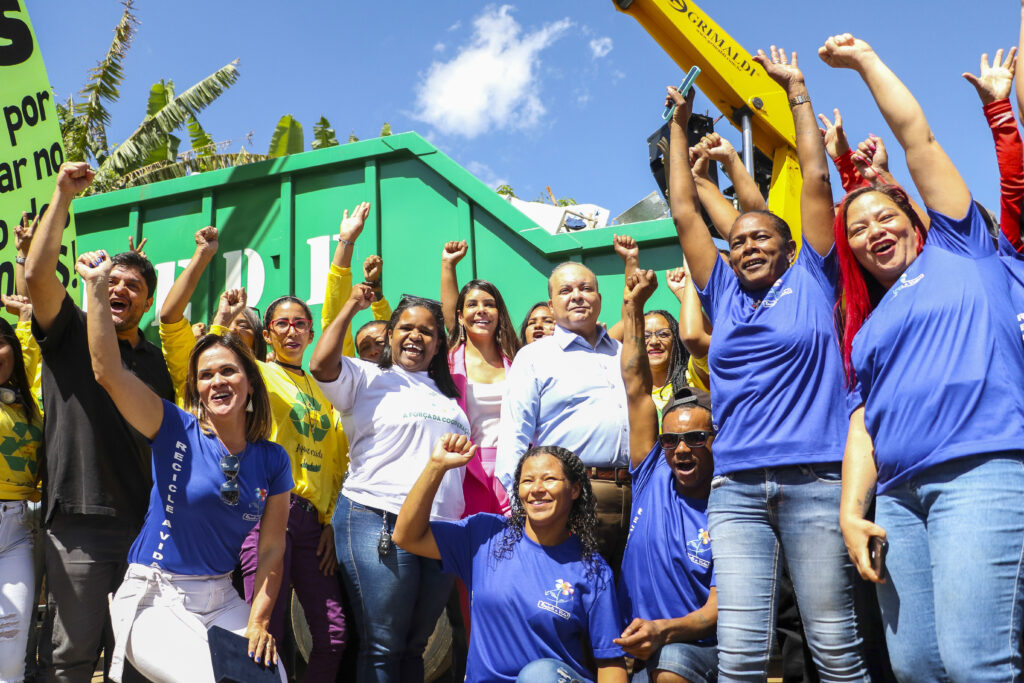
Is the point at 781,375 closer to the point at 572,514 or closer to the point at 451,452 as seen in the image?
the point at 572,514

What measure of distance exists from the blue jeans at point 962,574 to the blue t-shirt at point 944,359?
0.07 metres

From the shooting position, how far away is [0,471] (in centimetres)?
313

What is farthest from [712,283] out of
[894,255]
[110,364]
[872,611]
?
[110,364]

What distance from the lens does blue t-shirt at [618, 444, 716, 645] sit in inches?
118

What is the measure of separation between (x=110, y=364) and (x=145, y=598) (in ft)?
2.35

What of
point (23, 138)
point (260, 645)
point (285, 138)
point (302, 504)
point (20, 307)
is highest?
point (285, 138)

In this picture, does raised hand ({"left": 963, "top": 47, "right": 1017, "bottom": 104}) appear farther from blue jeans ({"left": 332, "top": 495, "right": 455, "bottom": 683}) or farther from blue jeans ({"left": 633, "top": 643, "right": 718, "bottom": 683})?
blue jeans ({"left": 332, "top": 495, "right": 455, "bottom": 683})

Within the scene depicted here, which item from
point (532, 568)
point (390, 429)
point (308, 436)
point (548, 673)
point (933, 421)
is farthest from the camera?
point (308, 436)

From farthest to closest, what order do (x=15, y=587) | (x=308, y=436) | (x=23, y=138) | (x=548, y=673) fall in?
(x=23, y=138)
(x=308, y=436)
(x=15, y=587)
(x=548, y=673)

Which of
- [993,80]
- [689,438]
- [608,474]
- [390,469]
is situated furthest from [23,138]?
[993,80]

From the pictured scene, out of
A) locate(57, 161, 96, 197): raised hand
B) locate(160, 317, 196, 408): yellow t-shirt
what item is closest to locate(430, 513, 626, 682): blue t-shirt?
locate(160, 317, 196, 408): yellow t-shirt

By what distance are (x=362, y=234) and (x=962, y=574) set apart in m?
4.12

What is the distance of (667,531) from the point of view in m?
3.07

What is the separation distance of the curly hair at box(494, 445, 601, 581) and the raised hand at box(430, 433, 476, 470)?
0.75ft
